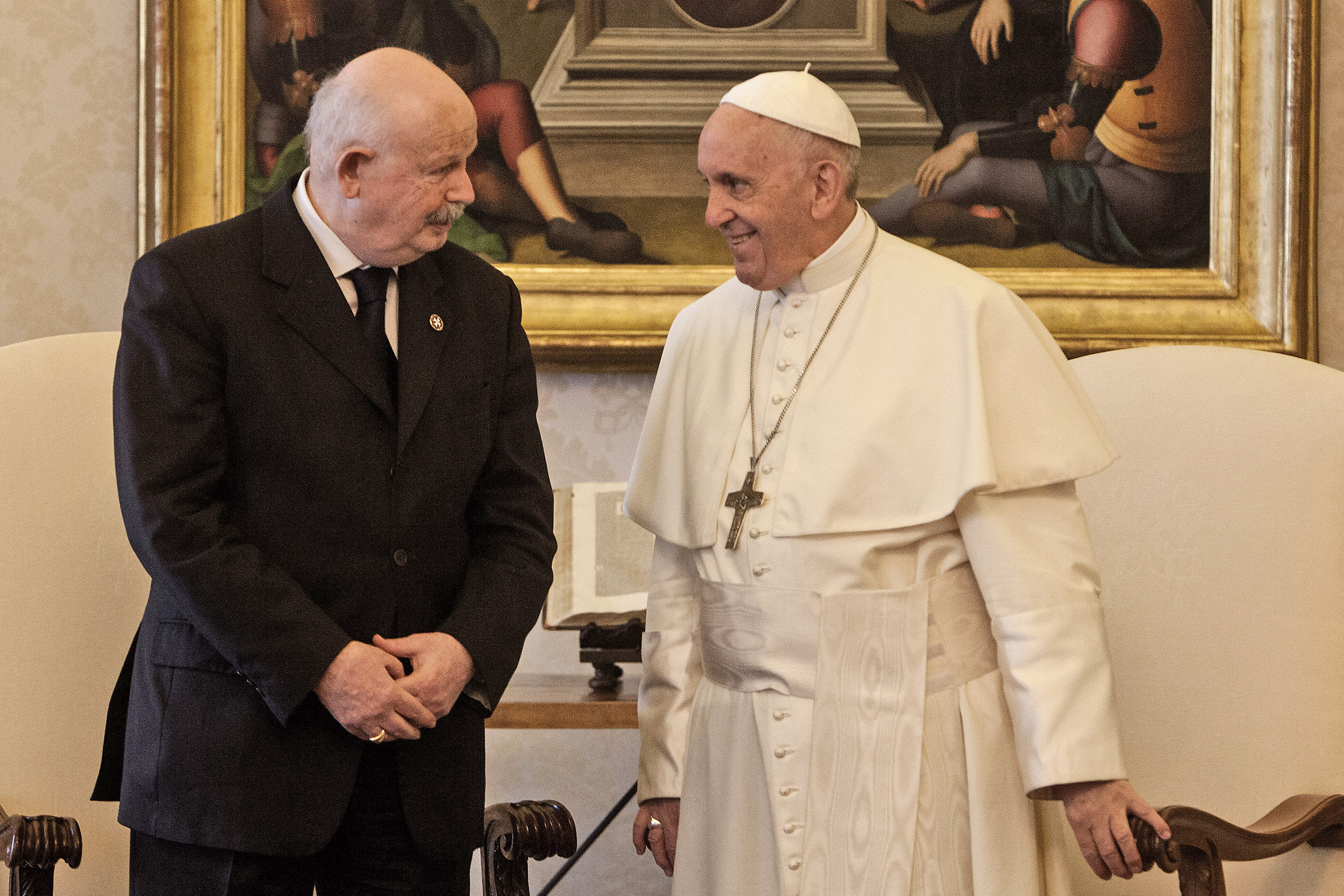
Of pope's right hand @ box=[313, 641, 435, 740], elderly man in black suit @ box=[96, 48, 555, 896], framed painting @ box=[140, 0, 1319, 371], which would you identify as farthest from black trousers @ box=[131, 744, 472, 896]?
framed painting @ box=[140, 0, 1319, 371]

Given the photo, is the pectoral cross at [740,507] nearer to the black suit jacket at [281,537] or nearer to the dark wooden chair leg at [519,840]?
the black suit jacket at [281,537]

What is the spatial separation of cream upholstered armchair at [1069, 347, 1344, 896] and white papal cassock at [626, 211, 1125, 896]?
20.2 inches

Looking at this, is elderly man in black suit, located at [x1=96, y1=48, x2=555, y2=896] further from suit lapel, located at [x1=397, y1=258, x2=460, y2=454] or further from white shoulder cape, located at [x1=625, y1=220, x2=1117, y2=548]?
white shoulder cape, located at [x1=625, y1=220, x2=1117, y2=548]

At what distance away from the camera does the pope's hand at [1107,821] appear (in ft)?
5.75

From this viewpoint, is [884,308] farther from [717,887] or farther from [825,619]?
[717,887]

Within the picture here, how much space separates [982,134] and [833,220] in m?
1.10

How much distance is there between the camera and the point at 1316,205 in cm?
301

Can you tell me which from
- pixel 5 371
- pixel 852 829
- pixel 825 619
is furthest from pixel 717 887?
pixel 5 371

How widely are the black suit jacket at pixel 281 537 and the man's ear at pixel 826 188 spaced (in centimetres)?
59

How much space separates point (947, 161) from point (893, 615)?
1.46 meters

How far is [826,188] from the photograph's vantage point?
204 centimetres

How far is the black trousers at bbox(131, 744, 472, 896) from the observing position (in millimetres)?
1651

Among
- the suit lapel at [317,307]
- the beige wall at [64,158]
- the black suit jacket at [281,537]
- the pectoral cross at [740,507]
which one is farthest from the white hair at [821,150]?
the beige wall at [64,158]

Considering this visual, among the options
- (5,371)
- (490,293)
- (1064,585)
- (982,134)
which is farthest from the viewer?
(982,134)
